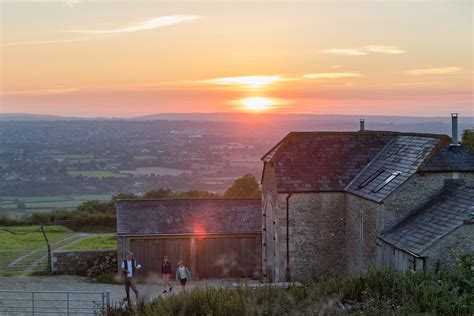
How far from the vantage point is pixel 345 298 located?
12.2m

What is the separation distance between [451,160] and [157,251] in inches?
500

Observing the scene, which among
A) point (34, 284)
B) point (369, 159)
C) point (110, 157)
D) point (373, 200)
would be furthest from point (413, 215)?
point (110, 157)

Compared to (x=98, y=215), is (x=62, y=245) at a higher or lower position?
lower

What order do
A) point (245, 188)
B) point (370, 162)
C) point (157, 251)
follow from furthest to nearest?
point (245, 188)
point (157, 251)
point (370, 162)

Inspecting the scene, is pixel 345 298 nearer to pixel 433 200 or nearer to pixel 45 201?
pixel 433 200

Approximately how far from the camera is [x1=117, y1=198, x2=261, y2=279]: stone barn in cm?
2567

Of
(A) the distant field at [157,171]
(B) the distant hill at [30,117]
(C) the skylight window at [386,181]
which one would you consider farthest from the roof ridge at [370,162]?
(B) the distant hill at [30,117]

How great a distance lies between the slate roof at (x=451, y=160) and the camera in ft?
64.3

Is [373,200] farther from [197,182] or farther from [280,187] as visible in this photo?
[197,182]

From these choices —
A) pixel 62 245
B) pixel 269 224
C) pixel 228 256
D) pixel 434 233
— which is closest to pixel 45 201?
pixel 62 245

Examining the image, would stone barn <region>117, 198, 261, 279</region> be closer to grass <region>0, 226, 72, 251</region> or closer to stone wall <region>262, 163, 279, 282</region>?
stone wall <region>262, 163, 279, 282</region>

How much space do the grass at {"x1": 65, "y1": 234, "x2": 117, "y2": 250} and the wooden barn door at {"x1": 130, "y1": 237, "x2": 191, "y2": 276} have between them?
5845mm

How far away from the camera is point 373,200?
1977cm

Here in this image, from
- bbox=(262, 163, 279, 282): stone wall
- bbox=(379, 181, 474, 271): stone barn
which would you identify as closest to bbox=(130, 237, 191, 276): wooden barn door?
bbox=(262, 163, 279, 282): stone wall
